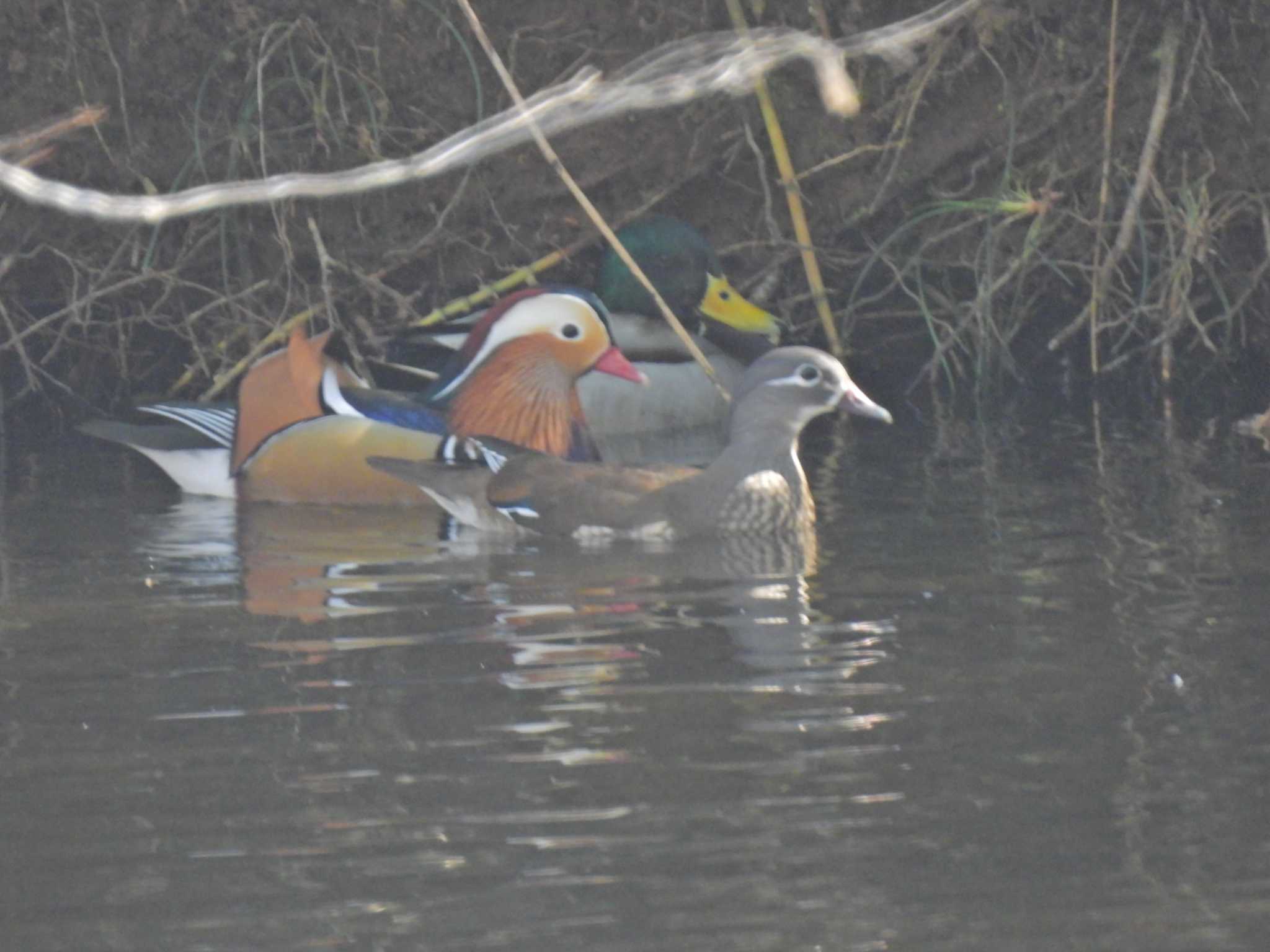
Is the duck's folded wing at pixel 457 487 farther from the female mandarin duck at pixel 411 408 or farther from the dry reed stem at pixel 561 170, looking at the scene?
the dry reed stem at pixel 561 170

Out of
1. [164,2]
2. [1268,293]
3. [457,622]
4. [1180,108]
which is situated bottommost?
[457,622]

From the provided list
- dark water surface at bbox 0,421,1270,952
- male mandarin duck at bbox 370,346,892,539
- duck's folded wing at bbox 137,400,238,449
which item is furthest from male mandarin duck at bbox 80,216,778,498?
dark water surface at bbox 0,421,1270,952

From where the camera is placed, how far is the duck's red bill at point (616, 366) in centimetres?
829

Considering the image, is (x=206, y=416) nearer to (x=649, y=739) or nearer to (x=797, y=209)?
(x=797, y=209)

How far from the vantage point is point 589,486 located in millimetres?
6730

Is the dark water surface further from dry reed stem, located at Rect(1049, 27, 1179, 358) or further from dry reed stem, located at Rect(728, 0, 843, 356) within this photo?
dry reed stem, located at Rect(728, 0, 843, 356)

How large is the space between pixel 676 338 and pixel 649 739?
19.7ft

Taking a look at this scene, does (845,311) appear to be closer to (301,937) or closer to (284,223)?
(284,223)

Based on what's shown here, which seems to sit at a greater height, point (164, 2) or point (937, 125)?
point (164, 2)

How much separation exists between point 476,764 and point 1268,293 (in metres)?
6.32

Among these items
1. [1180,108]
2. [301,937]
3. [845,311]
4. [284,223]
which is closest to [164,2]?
[284,223]

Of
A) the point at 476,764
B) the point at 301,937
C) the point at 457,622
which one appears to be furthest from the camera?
the point at 457,622

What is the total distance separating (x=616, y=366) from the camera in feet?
27.4

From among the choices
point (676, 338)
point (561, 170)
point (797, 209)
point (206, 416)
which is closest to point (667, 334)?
point (676, 338)
